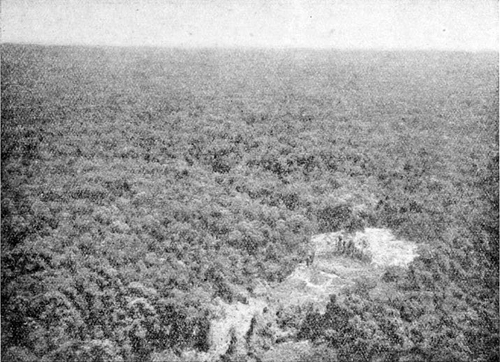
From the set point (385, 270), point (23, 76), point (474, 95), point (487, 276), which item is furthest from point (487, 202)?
point (23, 76)

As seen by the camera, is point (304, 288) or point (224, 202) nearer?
point (304, 288)

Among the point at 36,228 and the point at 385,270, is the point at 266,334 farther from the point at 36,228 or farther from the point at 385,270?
the point at 36,228

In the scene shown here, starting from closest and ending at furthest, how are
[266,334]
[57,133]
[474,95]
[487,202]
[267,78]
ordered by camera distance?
[266,334] < [487,202] < [57,133] < [474,95] < [267,78]

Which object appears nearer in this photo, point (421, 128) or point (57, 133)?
point (57, 133)

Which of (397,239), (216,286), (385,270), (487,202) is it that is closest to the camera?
(216,286)

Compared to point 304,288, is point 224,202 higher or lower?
higher

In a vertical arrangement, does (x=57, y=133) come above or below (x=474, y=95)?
below

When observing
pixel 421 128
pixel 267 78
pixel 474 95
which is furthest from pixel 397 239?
pixel 267 78

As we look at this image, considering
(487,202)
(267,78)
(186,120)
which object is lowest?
(487,202)
